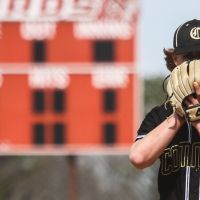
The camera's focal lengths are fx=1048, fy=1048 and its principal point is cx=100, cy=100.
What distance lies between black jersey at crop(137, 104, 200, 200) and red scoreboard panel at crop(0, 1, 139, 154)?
24.1 feet

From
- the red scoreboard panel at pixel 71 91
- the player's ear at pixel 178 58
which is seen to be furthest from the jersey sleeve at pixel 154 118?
the red scoreboard panel at pixel 71 91

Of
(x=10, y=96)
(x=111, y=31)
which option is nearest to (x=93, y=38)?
(x=111, y=31)

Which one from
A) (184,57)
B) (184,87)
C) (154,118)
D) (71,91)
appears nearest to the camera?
(184,87)

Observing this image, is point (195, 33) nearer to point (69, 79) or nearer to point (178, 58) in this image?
point (178, 58)

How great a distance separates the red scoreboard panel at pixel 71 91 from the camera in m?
11.1

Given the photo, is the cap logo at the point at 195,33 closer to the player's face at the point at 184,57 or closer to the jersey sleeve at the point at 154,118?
the player's face at the point at 184,57

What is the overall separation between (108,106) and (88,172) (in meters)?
18.2

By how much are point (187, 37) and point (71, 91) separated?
752 cm

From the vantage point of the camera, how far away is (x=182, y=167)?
12.3ft

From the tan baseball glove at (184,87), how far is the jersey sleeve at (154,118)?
237mm

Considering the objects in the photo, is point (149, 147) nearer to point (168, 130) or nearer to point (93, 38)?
point (168, 130)

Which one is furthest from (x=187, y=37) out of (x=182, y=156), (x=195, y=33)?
(x=182, y=156)

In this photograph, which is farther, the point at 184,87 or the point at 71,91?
the point at 71,91

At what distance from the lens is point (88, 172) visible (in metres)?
29.2
